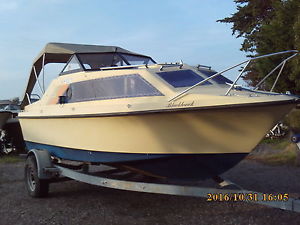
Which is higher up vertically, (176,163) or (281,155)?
(176,163)

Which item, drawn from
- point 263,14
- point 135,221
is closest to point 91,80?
point 135,221

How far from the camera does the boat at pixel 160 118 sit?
359 centimetres

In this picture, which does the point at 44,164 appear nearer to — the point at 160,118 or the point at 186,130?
the point at 160,118

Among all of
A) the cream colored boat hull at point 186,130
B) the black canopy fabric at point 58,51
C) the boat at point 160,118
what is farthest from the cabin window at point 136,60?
the cream colored boat hull at point 186,130

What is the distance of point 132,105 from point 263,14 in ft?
45.3

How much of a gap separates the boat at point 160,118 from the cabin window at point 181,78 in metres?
0.01

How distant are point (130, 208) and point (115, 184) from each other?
29.2 inches

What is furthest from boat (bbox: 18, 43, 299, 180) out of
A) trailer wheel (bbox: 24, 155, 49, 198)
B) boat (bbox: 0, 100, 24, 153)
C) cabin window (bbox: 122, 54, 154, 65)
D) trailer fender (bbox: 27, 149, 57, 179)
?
boat (bbox: 0, 100, 24, 153)

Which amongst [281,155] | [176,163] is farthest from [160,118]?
[281,155]

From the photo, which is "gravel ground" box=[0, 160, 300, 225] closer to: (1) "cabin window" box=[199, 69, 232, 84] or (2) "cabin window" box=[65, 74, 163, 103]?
(2) "cabin window" box=[65, 74, 163, 103]

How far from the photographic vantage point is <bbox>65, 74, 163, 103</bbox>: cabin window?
4230mm

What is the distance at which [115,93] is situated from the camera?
4449 mm

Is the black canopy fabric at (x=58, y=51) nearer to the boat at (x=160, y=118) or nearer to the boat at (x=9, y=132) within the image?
the boat at (x=160, y=118)

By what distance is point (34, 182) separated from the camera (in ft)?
17.8
